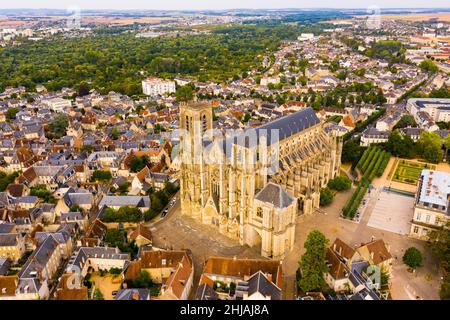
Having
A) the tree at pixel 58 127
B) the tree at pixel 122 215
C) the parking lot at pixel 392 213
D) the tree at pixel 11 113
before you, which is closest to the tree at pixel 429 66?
the parking lot at pixel 392 213

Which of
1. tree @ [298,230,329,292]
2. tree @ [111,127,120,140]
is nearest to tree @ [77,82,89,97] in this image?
tree @ [111,127,120,140]

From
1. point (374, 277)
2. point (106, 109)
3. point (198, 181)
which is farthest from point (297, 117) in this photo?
point (106, 109)

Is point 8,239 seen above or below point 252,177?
below

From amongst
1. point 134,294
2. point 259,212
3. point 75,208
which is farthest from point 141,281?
point 75,208

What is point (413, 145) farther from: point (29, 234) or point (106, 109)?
point (106, 109)

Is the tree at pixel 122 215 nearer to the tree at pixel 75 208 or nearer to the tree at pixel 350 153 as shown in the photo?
the tree at pixel 75 208

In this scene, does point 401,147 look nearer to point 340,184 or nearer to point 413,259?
point 340,184
